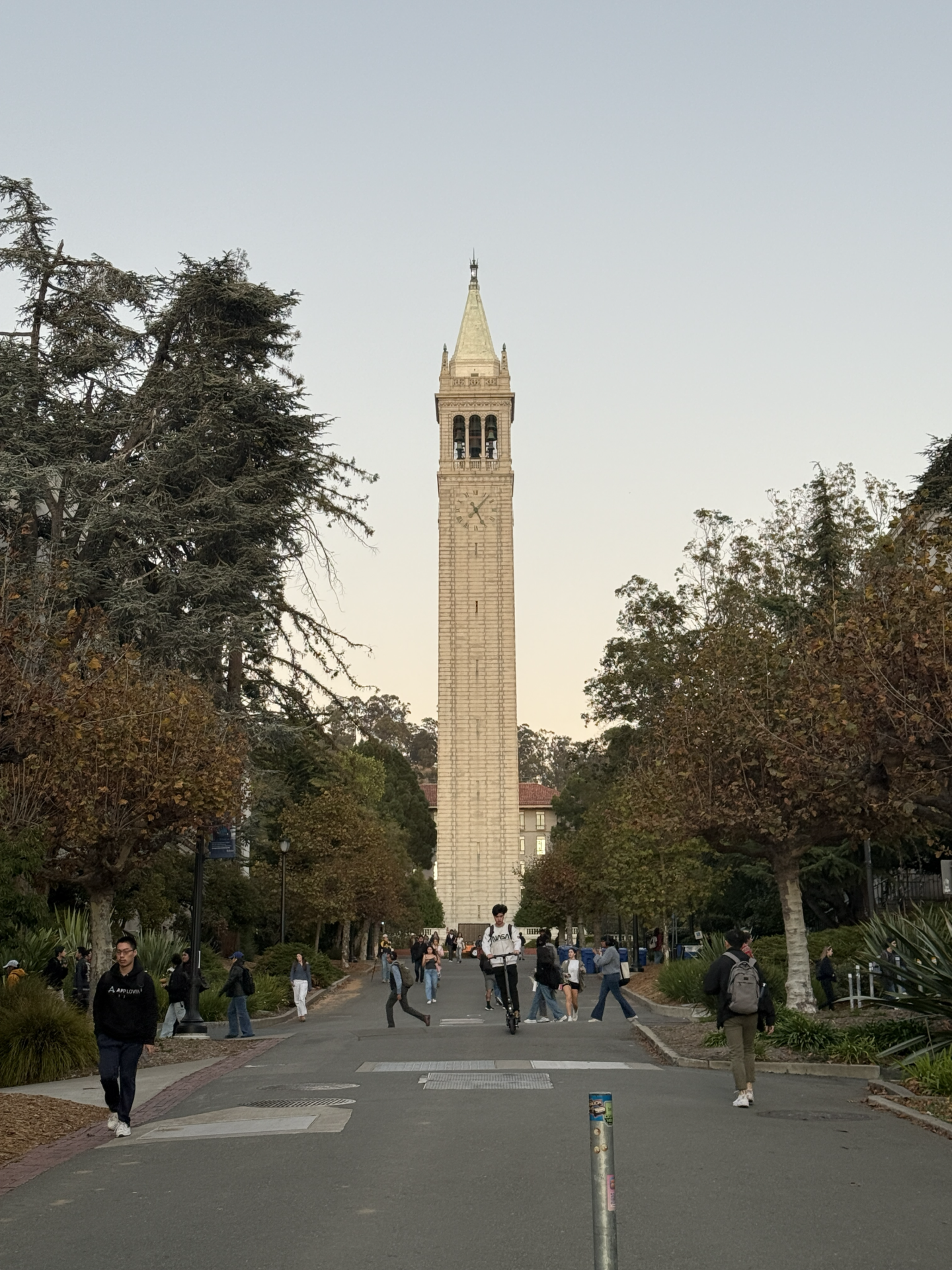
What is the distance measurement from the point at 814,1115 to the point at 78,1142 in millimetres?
6233

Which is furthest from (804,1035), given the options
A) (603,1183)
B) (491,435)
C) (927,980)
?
(491,435)

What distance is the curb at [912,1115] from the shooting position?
36.1 ft

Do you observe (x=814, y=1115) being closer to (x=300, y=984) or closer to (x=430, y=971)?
(x=300, y=984)

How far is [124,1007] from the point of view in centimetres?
1158

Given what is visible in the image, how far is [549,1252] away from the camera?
22.9ft

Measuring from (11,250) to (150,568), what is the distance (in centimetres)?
875

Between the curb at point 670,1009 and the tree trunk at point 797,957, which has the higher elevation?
the tree trunk at point 797,957

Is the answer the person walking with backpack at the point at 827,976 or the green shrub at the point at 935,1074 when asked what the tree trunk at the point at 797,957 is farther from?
the green shrub at the point at 935,1074

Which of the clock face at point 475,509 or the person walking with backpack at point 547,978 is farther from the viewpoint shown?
the clock face at point 475,509

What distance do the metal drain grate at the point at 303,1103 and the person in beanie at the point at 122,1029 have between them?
1.81 m

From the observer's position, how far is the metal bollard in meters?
4.67

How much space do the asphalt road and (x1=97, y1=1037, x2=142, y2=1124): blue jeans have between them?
75 cm

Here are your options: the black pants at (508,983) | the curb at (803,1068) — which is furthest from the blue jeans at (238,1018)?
the curb at (803,1068)

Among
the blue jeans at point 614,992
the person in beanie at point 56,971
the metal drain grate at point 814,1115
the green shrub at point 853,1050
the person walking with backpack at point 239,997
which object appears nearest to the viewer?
the metal drain grate at point 814,1115
